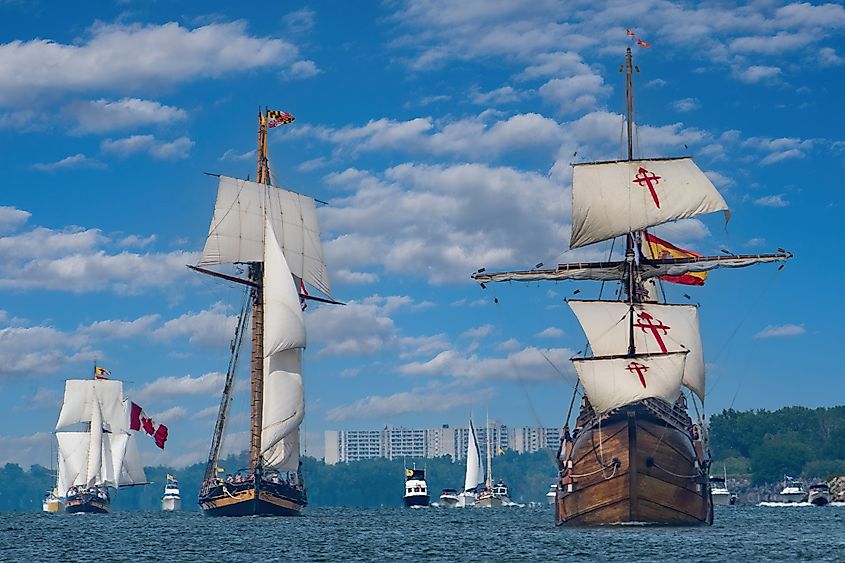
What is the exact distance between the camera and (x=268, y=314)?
363 ft

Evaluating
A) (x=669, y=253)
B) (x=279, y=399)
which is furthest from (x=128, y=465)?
(x=669, y=253)

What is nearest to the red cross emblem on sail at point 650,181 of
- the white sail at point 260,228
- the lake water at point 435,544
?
the lake water at point 435,544

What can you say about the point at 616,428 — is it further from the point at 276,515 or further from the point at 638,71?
the point at 276,515

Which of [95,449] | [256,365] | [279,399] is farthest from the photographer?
[95,449]

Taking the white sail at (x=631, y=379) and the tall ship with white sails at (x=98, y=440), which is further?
the tall ship with white sails at (x=98, y=440)

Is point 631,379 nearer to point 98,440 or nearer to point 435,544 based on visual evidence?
point 435,544

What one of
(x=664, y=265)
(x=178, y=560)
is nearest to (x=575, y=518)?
(x=664, y=265)

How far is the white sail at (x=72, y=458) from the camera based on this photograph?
632 feet

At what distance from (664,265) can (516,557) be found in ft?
115

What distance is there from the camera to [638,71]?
3745 inches

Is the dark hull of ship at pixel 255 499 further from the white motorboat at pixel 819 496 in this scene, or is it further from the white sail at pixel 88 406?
the white motorboat at pixel 819 496

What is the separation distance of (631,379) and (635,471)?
6164 mm

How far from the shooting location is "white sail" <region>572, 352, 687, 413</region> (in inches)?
3152

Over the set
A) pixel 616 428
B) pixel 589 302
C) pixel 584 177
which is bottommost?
pixel 616 428
